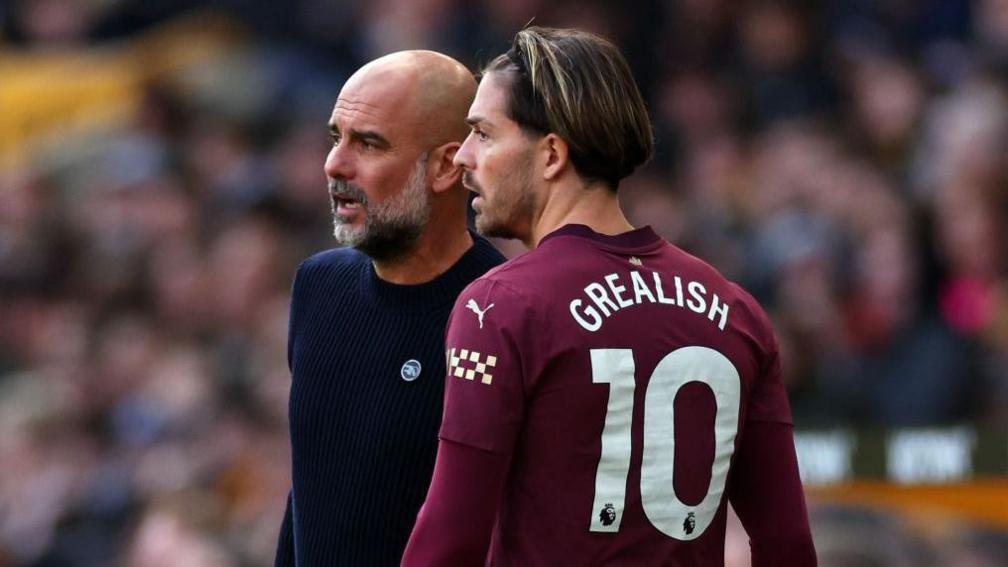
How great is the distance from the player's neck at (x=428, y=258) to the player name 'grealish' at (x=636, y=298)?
700 millimetres

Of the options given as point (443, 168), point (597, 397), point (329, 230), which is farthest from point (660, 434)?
point (329, 230)

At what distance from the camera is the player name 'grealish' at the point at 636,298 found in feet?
9.68

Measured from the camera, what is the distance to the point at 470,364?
2914 millimetres

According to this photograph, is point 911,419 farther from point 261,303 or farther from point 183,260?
point 183,260

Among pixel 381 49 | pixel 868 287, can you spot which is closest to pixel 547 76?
pixel 868 287

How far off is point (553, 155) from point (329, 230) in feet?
20.4

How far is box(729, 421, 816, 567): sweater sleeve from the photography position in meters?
3.18

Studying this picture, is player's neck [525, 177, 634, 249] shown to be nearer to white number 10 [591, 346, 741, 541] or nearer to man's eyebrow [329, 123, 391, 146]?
white number 10 [591, 346, 741, 541]

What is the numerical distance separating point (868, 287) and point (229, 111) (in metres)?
4.86

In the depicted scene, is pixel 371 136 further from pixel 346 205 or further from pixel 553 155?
pixel 553 155

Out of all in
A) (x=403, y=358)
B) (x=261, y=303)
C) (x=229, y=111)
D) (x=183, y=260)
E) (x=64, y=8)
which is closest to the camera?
(x=403, y=358)

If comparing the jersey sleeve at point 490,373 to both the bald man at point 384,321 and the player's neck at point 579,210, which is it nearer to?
the player's neck at point 579,210

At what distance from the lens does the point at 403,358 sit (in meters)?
3.57

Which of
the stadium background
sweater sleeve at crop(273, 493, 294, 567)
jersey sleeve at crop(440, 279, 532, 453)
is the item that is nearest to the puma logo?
jersey sleeve at crop(440, 279, 532, 453)
